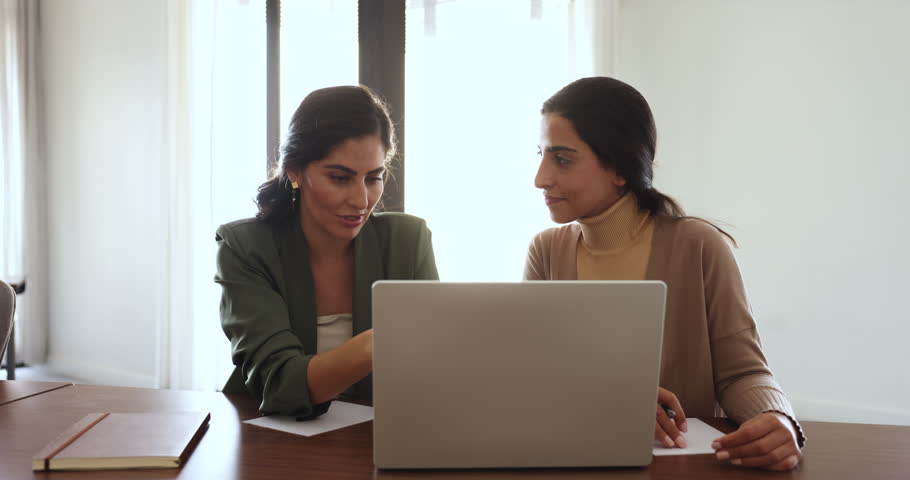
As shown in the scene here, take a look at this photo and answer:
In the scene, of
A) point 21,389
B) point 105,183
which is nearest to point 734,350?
point 21,389

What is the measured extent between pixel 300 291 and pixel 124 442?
1.97ft

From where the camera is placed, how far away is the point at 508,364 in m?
0.88

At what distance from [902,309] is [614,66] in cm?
167

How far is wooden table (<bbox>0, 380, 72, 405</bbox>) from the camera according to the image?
1.39 meters

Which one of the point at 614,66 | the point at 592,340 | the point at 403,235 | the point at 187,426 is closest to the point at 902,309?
the point at 614,66

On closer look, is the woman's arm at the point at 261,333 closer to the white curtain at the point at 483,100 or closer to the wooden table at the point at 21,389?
the wooden table at the point at 21,389

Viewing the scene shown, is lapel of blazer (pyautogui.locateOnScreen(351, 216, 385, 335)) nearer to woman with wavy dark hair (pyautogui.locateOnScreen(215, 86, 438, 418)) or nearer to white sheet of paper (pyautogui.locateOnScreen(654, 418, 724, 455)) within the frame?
woman with wavy dark hair (pyautogui.locateOnScreen(215, 86, 438, 418))

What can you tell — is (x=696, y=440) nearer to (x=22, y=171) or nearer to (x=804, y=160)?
(x=804, y=160)

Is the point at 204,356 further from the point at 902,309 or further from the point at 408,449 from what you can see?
the point at 902,309

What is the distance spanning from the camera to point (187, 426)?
Result: 3.62ft

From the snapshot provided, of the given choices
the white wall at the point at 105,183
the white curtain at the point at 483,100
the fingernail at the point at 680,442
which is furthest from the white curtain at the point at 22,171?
the fingernail at the point at 680,442

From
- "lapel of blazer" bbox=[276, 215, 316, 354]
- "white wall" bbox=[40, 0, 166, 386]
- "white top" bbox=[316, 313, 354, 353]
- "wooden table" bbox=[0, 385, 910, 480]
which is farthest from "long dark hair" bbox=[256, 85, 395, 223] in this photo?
"white wall" bbox=[40, 0, 166, 386]

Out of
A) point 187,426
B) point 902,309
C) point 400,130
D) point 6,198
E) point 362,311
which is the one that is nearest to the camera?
point 187,426

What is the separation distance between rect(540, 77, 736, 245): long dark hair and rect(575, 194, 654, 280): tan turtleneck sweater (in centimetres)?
6
